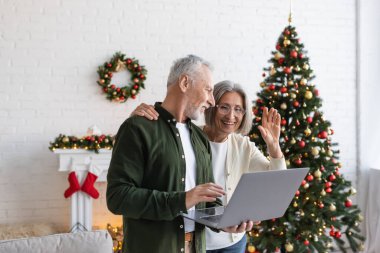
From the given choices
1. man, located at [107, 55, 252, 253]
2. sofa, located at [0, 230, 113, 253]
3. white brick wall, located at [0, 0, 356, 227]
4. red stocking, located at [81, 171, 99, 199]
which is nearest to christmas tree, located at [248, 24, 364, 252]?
white brick wall, located at [0, 0, 356, 227]

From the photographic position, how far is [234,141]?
252 cm

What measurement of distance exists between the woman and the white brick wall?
257 centimetres

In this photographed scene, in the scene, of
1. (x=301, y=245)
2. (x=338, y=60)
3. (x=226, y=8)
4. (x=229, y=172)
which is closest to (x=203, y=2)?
(x=226, y=8)

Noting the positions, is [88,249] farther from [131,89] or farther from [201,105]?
[131,89]

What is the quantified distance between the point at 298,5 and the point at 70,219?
3.31 meters

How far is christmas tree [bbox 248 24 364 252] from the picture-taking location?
13.1 ft

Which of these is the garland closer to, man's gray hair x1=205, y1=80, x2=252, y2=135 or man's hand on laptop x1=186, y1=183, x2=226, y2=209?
man's gray hair x1=205, y1=80, x2=252, y2=135

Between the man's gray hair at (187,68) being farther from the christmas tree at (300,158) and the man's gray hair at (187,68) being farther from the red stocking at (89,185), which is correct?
the red stocking at (89,185)

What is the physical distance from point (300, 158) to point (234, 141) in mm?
1667

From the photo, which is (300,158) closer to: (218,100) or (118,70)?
(218,100)

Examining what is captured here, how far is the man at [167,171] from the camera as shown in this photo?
1683mm

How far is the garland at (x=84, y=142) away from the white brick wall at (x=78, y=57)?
0.32 meters

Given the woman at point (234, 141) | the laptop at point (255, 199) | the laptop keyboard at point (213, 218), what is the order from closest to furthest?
the laptop at point (255, 199) < the laptop keyboard at point (213, 218) < the woman at point (234, 141)

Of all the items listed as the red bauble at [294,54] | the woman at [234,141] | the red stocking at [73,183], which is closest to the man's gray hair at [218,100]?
the woman at [234,141]
